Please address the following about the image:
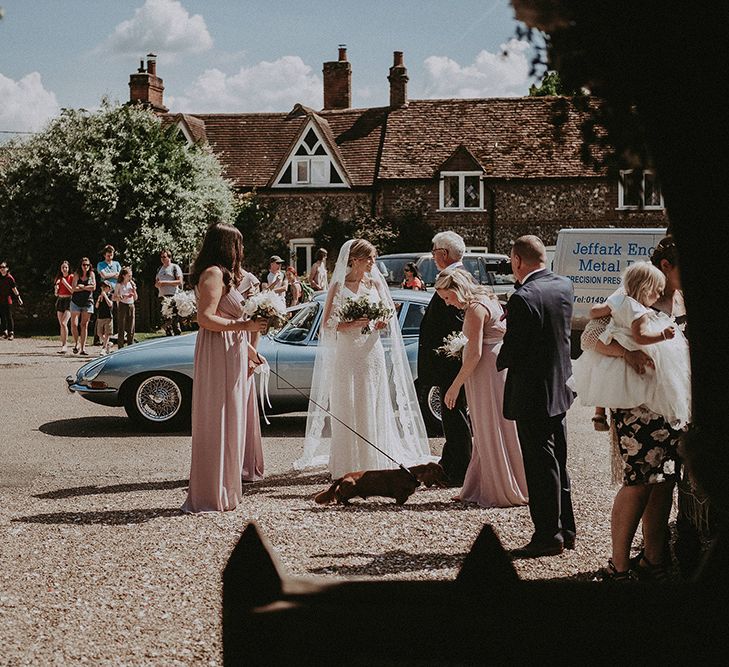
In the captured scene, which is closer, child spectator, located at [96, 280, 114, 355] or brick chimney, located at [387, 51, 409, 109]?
child spectator, located at [96, 280, 114, 355]

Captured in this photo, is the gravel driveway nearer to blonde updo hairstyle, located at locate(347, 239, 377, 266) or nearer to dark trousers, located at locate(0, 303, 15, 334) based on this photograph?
blonde updo hairstyle, located at locate(347, 239, 377, 266)

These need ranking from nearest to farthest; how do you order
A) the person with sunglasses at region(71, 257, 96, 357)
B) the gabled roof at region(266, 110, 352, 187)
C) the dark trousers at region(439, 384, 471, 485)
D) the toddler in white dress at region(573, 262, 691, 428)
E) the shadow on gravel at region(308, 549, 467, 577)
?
the toddler in white dress at region(573, 262, 691, 428) < the shadow on gravel at region(308, 549, 467, 577) < the dark trousers at region(439, 384, 471, 485) < the person with sunglasses at region(71, 257, 96, 357) < the gabled roof at region(266, 110, 352, 187)

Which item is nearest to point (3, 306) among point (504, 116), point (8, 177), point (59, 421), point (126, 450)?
point (8, 177)

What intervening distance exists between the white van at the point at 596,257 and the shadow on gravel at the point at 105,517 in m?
13.3

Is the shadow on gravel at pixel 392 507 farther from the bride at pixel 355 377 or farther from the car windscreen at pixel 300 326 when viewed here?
the car windscreen at pixel 300 326

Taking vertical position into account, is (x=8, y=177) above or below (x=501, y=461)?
above

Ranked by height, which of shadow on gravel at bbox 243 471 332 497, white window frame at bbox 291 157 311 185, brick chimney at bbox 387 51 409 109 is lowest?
shadow on gravel at bbox 243 471 332 497

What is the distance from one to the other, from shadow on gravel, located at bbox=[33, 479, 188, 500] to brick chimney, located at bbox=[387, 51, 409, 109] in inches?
1280

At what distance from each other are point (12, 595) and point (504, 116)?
1377 inches

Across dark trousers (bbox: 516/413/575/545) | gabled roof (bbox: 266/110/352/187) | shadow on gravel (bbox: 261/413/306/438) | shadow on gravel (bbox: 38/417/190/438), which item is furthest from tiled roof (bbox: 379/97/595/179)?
dark trousers (bbox: 516/413/575/545)

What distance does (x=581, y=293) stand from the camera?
19578 millimetres

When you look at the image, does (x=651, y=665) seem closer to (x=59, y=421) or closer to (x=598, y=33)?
(x=598, y=33)

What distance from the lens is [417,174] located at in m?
36.3

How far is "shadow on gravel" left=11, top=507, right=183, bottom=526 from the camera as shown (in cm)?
697
